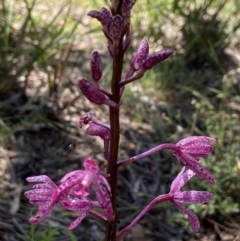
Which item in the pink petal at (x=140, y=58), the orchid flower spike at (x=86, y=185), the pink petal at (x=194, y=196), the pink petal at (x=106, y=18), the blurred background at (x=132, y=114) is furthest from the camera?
the blurred background at (x=132, y=114)

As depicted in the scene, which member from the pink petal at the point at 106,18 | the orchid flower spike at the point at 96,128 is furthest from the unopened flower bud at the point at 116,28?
the orchid flower spike at the point at 96,128

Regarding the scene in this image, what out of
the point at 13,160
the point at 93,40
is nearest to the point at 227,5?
the point at 93,40

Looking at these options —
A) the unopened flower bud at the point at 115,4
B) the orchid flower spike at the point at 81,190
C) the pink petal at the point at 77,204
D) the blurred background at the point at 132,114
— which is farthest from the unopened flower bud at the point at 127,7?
the blurred background at the point at 132,114

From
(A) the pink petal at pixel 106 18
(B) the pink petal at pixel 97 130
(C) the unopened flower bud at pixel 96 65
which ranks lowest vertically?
(B) the pink petal at pixel 97 130

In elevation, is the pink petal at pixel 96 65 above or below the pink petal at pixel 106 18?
below

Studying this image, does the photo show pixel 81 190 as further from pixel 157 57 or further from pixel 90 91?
pixel 157 57

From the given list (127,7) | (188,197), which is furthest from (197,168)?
(127,7)

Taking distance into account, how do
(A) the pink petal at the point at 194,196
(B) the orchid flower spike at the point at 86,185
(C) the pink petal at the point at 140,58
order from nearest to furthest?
(B) the orchid flower spike at the point at 86,185 → (C) the pink petal at the point at 140,58 → (A) the pink petal at the point at 194,196

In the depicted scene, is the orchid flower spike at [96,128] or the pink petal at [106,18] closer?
the pink petal at [106,18]

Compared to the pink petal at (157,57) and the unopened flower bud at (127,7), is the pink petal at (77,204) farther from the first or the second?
the unopened flower bud at (127,7)

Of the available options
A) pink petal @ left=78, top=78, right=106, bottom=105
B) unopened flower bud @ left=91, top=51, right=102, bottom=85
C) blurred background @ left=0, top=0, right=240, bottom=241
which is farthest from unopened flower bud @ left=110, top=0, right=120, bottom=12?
blurred background @ left=0, top=0, right=240, bottom=241
